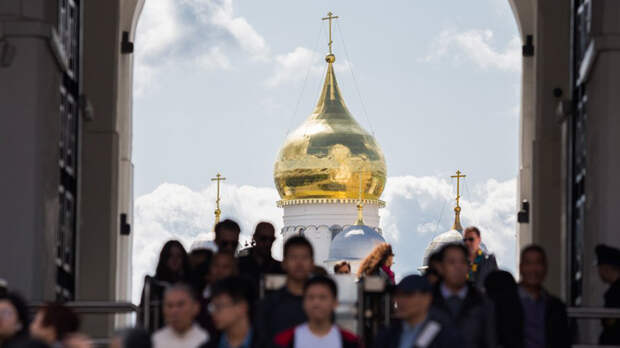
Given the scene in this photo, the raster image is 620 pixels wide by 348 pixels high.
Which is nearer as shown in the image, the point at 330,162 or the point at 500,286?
the point at 500,286

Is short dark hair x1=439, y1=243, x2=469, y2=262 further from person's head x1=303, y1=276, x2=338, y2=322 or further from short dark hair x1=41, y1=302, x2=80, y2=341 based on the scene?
short dark hair x1=41, y1=302, x2=80, y2=341

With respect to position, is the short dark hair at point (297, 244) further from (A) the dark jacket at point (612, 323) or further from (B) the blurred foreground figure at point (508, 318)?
(A) the dark jacket at point (612, 323)

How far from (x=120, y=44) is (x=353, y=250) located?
54.6 metres

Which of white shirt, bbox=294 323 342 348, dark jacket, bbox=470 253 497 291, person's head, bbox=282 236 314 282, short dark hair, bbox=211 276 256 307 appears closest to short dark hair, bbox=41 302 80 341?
short dark hair, bbox=211 276 256 307

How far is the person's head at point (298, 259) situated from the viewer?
1207 cm

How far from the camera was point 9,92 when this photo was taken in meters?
15.5

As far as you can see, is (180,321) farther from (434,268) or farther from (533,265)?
(533,265)

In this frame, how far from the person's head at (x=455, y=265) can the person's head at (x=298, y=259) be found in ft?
3.27

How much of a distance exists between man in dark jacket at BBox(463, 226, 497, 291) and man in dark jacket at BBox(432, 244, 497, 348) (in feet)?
13.2

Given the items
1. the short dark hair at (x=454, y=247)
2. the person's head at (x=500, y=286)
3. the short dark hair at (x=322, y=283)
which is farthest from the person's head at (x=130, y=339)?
the person's head at (x=500, y=286)

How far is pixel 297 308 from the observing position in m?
12.0

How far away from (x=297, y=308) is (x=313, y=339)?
0.95 m

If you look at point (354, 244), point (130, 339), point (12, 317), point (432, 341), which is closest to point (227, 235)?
point (12, 317)

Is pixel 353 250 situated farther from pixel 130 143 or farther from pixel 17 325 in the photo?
pixel 17 325
